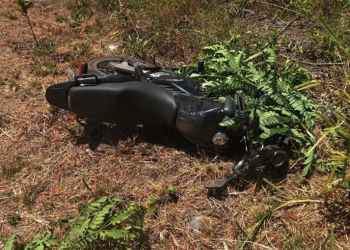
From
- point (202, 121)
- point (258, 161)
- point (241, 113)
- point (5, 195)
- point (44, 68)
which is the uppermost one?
point (241, 113)

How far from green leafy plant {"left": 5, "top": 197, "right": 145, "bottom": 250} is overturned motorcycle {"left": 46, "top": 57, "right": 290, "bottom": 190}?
47cm

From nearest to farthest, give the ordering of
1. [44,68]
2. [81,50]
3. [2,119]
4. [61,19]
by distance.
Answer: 1. [2,119]
2. [44,68]
3. [81,50]
4. [61,19]

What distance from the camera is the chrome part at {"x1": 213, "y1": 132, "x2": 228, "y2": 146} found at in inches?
79.6

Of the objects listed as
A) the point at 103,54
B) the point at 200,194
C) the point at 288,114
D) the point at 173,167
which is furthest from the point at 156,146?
the point at 103,54

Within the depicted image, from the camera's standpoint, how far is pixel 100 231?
1665mm

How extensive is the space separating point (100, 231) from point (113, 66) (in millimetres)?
1683

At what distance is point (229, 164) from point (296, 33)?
6.12ft

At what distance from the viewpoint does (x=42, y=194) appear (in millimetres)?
2156

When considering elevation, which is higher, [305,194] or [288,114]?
[288,114]

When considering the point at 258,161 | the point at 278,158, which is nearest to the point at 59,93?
the point at 258,161

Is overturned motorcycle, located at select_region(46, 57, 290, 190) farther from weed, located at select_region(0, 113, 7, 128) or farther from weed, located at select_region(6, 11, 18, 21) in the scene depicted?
weed, located at select_region(6, 11, 18, 21)

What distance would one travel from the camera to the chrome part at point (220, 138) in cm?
202

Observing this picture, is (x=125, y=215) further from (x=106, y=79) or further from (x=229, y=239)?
(x=106, y=79)

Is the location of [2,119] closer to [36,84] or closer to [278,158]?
[36,84]
